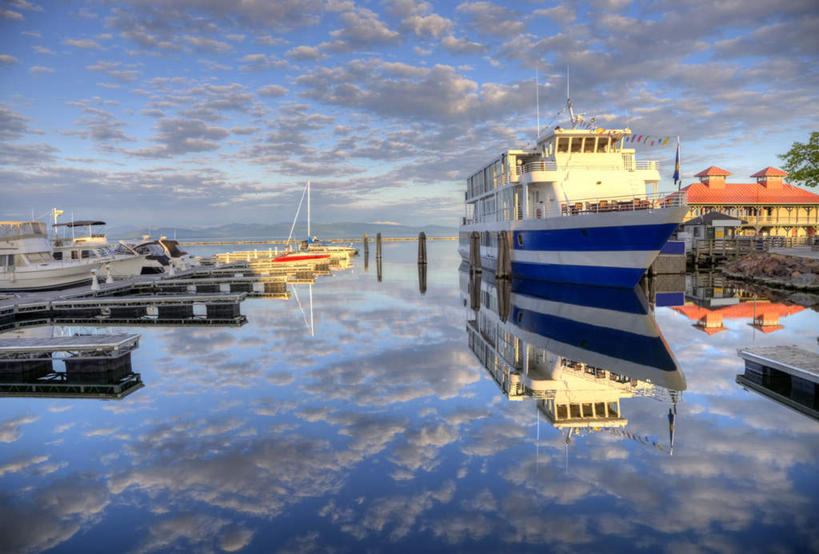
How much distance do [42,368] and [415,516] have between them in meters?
10.5

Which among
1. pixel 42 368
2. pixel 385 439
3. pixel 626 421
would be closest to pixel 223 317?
pixel 42 368

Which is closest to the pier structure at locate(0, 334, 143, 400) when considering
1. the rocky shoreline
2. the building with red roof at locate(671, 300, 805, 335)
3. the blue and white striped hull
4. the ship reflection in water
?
the ship reflection in water

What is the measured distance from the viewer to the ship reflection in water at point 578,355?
941cm

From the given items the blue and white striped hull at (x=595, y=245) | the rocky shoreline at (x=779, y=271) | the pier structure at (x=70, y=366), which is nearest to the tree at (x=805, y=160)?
the rocky shoreline at (x=779, y=271)

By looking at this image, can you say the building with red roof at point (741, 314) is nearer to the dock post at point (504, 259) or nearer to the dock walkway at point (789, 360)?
the dock walkway at point (789, 360)

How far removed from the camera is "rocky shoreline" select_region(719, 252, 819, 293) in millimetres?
26531

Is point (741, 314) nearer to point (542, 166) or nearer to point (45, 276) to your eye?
point (542, 166)

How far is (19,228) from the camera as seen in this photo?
30.3 metres

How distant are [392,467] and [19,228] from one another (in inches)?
1265

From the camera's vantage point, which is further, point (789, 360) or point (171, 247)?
point (171, 247)

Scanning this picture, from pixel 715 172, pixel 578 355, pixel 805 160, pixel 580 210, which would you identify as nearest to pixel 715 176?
pixel 715 172

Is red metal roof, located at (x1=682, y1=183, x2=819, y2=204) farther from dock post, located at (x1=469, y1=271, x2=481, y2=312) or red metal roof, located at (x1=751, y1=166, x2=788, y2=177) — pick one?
dock post, located at (x1=469, y1=271, x2=481, y2=312)

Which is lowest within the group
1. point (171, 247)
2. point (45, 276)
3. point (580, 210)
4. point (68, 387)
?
point (68, 387)

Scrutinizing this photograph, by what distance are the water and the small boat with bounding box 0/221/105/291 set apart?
72.2ft
